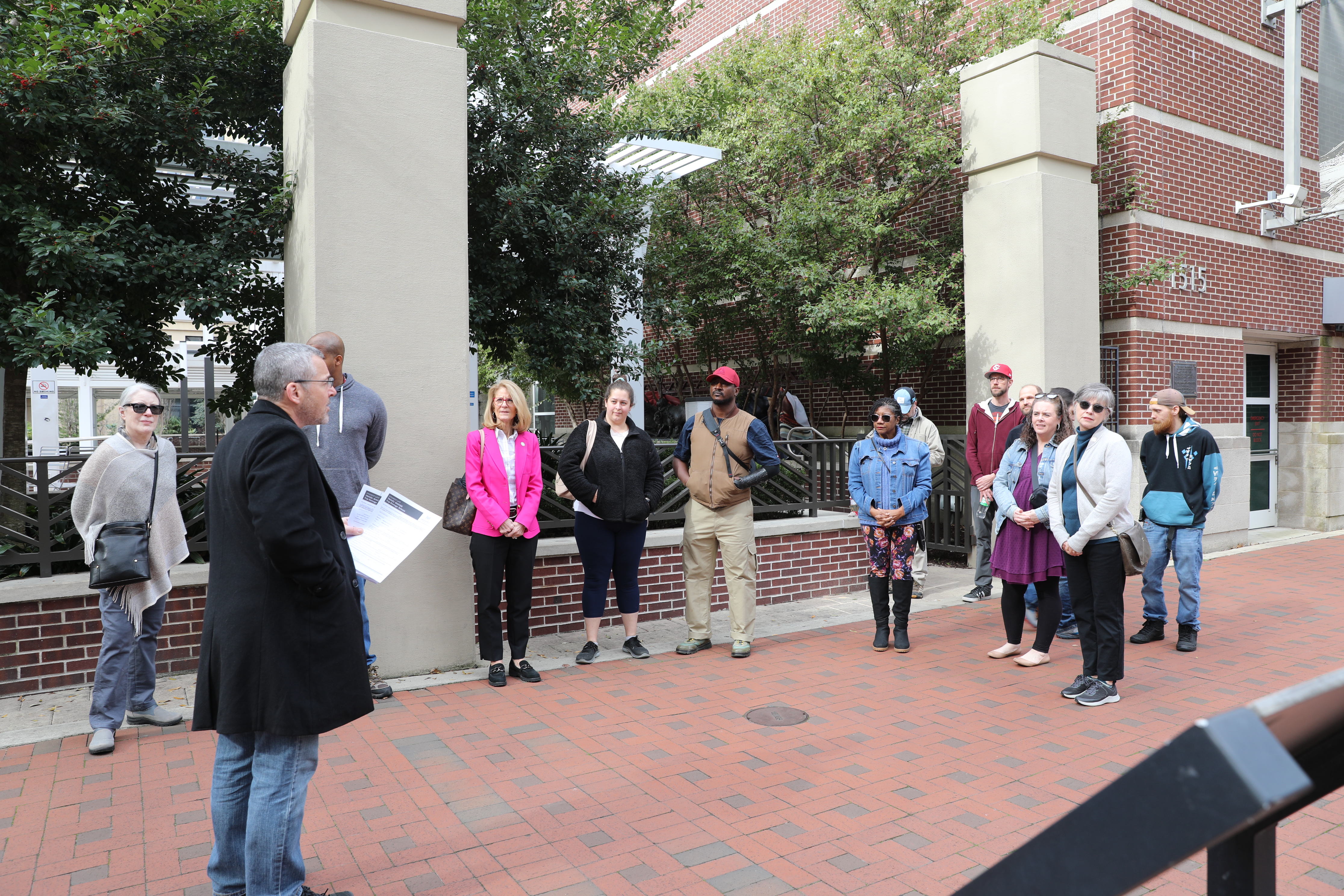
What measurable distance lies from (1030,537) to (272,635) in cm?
481

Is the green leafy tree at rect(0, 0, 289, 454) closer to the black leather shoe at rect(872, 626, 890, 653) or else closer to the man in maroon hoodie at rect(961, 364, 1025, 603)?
the black leather shoe at rect(872, 626, 890, 653)

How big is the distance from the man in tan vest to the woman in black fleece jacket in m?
0.36

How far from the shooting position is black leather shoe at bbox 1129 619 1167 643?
684cm

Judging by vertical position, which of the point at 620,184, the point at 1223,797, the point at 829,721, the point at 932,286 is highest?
the point at 620,184

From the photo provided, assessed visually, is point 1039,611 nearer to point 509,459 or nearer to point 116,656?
point 509,459

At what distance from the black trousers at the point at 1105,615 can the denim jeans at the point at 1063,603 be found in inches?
64.5

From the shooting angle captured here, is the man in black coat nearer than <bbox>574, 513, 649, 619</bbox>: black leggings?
Yes

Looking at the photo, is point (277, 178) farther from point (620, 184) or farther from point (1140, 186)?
point (1140, 186)

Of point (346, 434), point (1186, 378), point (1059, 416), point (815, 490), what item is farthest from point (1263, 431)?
point (346, 434)

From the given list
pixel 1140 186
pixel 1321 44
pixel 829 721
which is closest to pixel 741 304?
pixel 1140 186

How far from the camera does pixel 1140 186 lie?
11.0 meters

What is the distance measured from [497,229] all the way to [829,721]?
5144mm

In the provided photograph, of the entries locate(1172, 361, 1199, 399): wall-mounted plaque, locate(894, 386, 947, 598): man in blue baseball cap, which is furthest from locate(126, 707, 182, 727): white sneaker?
locate(1172, 361, 1199, 399): wall-mounted plaque

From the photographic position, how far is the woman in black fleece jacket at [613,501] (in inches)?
246
